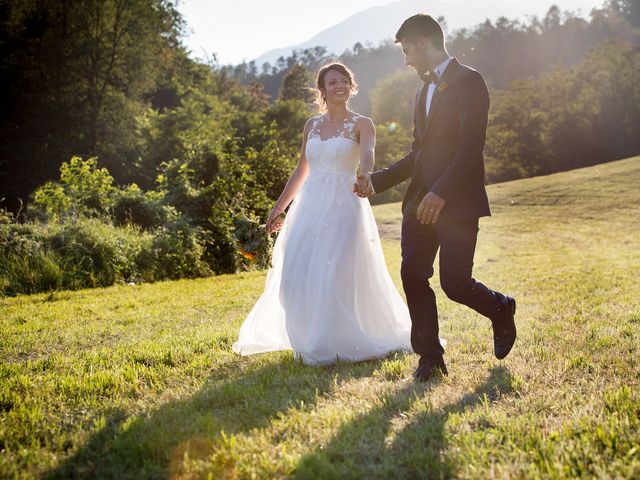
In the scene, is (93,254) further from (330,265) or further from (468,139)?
(468,139)

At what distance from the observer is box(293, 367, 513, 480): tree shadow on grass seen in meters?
2.58

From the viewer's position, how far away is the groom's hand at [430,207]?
11.9ft

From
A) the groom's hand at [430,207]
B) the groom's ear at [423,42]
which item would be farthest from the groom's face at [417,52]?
the groom's hand at [430,207]

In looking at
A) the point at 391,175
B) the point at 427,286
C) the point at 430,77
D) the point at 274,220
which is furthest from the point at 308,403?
the point at 430,77

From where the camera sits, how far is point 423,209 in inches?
145

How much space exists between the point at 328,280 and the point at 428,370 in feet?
3.85

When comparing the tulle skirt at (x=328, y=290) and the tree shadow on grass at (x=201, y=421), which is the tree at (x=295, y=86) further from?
the tree shadow on grass at (x=201, y=421)

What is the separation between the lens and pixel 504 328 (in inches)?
162

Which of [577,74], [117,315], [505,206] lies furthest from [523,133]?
[117,315]

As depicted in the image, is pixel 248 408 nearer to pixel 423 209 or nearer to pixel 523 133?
pixel 423 209

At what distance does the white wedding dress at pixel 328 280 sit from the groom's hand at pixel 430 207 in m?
1.31

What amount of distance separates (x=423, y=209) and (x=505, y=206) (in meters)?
25.0

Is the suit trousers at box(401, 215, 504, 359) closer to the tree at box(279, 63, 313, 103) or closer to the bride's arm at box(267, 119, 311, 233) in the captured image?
the bride's arm at box(267, 119, 311, 233)

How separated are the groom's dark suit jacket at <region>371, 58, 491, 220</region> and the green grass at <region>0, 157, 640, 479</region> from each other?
1.25 m
